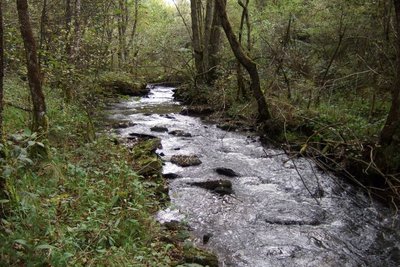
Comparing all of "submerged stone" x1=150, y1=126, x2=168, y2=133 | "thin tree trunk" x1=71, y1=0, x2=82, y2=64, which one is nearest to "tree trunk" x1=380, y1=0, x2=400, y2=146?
"submerged stone" x1=150, y1=126, x2=168, y2=133

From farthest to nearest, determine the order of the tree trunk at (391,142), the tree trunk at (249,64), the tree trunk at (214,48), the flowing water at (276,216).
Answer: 1. the tree trunk at (214,48)
2. the tree trunk at (249,64)
3. the tree trunk at (391,142)
4. the flowing water at (276,216)

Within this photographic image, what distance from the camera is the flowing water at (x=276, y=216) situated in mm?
5609

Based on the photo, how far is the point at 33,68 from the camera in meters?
6.12

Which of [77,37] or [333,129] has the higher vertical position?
[77,37]

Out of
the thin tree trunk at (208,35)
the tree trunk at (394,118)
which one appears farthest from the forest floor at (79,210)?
the thin tree trunk at (208,35)

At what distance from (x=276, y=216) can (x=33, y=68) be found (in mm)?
4969

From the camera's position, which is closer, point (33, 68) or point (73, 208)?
point (73, 208)

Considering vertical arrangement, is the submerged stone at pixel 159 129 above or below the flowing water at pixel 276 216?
above

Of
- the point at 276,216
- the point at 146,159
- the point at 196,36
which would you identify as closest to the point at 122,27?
the point at 196,36

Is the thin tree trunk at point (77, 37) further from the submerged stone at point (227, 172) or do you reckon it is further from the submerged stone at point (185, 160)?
the submerged stone at point (227, 172)

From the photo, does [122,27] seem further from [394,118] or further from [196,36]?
[394,118]

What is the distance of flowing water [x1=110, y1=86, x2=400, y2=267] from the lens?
561 centimetres

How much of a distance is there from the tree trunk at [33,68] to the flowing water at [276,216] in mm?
2654

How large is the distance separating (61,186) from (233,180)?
421 centimetres
